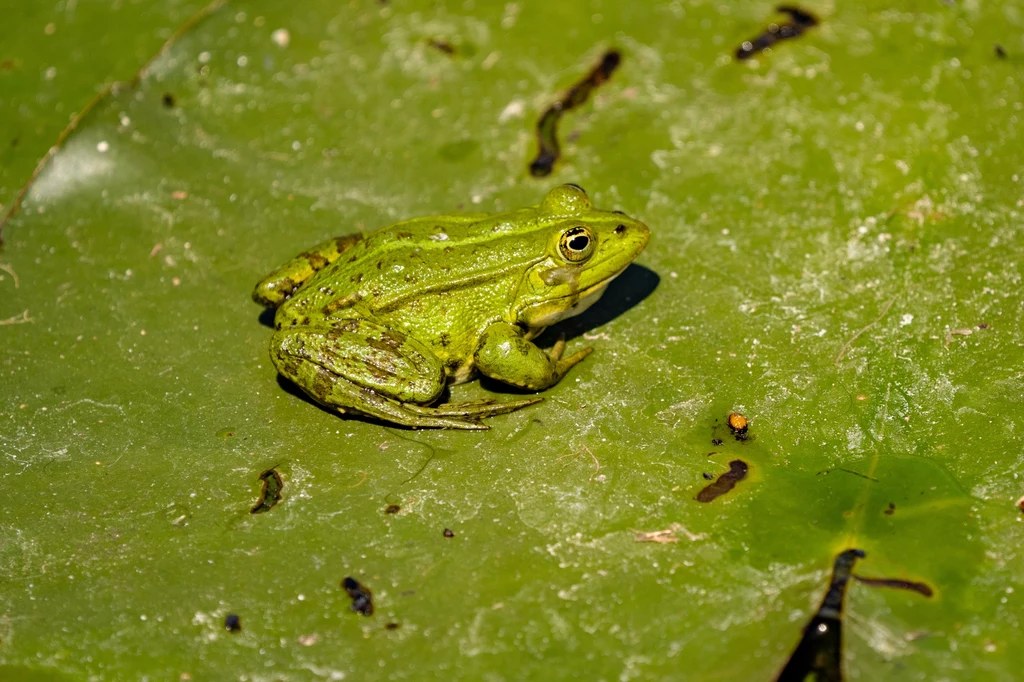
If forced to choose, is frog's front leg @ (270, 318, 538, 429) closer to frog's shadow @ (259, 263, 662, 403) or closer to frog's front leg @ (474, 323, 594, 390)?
frog's front leg @ (474, 323, 594, 390)

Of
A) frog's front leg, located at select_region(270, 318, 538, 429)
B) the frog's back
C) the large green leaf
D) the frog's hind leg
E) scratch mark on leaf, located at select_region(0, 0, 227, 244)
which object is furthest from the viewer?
scratch mark on leaf, located at select_region(0, 0, 227, 244)

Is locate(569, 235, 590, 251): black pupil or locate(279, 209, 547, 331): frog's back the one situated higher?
locate(569, 235, 590, 251): black pupil

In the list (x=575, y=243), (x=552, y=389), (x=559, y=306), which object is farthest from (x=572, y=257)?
(x=552, y=389)

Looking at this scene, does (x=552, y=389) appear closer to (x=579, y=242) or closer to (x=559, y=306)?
(x=559, y=306)

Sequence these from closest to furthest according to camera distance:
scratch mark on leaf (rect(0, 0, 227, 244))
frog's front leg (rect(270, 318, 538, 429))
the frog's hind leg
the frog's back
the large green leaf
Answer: the large green leaf, frog's front leg (rect(270, 318, 538, 429)), the frog's back, the frog's hind leg, scratch mark on leaf (rect(0, 0, 227, 244))

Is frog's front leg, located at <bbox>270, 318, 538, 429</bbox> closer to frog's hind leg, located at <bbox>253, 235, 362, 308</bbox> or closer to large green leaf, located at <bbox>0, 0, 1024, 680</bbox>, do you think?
large green leaf, located at <bbox>0, 0, 1024, 680</bbox>

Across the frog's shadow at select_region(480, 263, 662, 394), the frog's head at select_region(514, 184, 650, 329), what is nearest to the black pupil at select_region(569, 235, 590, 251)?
the frog's head at select_region(514, 184, 650, 329)

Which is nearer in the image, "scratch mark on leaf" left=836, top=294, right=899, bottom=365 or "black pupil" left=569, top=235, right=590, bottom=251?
"scratch mark on leaf" left=836, top=294, right=899, bottom=365
